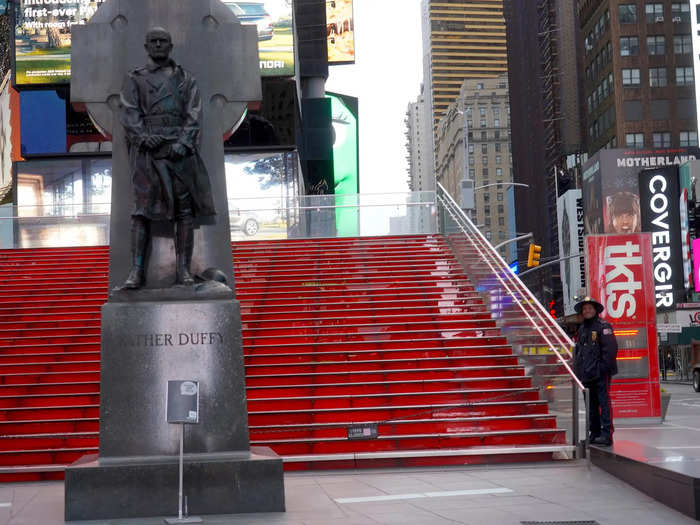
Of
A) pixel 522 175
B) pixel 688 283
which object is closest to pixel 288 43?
pixel 688 283

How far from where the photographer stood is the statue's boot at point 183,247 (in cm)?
1063

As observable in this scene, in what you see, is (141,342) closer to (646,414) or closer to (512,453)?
(512,453)

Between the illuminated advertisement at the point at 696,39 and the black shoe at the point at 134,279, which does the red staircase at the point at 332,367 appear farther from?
the illuminated advertisement at the point at 696,39

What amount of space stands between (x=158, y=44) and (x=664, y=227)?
211 feet

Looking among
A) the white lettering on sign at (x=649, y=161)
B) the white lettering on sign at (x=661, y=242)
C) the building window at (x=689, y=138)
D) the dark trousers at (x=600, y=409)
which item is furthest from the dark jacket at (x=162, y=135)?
the building window at (x=689, y=138)

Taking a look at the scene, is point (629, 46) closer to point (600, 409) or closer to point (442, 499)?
point (600, 409)

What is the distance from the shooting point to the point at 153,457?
33.0 feet

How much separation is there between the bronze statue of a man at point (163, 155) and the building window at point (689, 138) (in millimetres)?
87847

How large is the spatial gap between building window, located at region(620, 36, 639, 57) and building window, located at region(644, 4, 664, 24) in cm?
199

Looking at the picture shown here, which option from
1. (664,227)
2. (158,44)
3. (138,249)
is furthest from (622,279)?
(664,227)

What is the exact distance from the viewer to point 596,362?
13.2 m

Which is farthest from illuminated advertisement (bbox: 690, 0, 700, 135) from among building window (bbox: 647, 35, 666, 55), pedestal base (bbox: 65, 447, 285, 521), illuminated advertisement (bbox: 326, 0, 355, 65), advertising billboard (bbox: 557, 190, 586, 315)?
pedestal base (bbox: 65, 447, 285, 521)

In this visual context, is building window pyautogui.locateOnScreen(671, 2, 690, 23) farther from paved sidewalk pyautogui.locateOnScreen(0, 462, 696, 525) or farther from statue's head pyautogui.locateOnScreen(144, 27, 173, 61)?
statue's head pyautogui.locateOnScreen(144, 27, 173, 61)

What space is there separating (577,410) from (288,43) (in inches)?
1105
